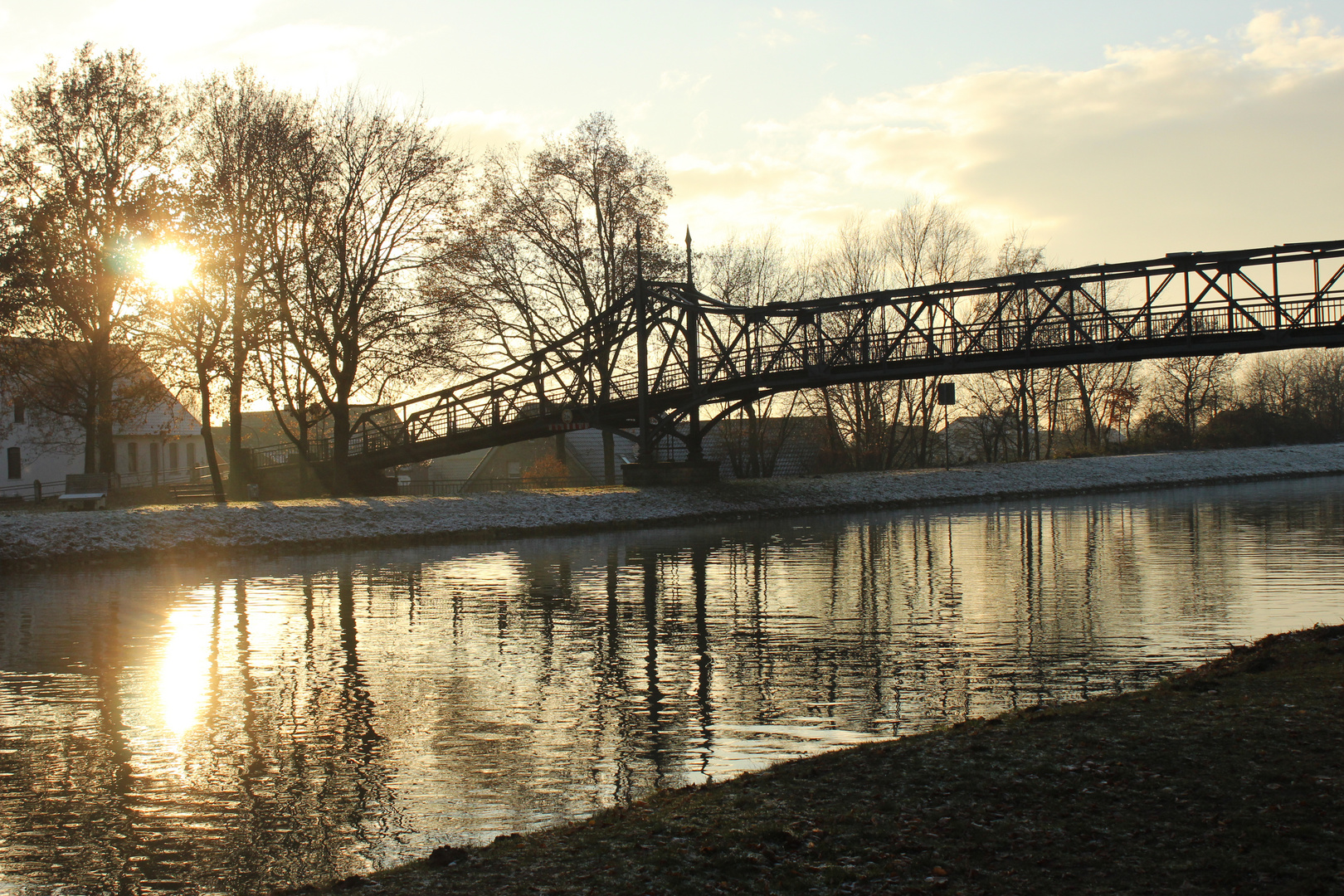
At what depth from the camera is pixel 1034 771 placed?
5578mm

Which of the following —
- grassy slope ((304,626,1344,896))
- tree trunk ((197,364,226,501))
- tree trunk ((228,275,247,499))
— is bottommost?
grassy slope ((304,626,1344,896))

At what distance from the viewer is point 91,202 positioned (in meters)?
33.0

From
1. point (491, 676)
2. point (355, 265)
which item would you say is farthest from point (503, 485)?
point (491, 676)

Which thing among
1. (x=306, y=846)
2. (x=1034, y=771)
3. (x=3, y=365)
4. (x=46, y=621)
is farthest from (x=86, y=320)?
(x=1034, y=771)

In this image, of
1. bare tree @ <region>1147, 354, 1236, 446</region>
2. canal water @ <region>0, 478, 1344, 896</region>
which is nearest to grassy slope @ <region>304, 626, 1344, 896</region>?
canal water @ <region>0, 478, 1344, 896</region>

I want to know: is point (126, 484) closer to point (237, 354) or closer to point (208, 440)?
point (208, 440)

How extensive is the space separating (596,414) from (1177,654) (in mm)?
33248

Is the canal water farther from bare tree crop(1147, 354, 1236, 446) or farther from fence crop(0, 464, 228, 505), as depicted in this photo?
bare tree crop(1147, 354, 1236, 446)

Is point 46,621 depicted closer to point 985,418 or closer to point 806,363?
point 806,363

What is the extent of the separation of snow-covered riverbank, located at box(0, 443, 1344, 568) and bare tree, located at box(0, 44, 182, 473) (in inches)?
293

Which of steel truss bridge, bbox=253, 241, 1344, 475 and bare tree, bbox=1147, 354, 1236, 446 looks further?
bare tree, bbox=1147, 354, 1236, 446

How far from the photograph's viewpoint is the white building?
47.7 metres

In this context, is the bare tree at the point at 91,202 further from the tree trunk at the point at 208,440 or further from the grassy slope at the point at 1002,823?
the grassy slope at the point at 1002,823

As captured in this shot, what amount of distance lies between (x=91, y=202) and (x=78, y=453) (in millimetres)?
27130
